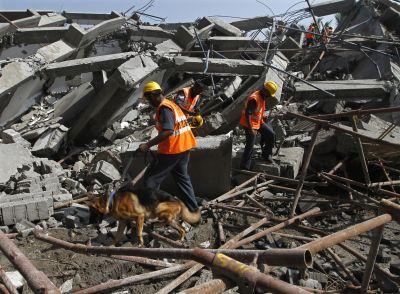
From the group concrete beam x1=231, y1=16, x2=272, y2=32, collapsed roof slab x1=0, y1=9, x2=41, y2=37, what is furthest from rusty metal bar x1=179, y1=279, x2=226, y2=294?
concrete beam x1=231, y1=16, x2=272, y2=32

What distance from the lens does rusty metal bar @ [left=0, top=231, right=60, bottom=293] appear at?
1557mm

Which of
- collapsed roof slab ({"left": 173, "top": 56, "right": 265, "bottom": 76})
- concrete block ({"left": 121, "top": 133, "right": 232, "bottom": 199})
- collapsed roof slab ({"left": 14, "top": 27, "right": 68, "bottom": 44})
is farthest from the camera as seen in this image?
collapsed roof slab ({"left": 14, "top": 27, "right": 68, "bottom": 44})

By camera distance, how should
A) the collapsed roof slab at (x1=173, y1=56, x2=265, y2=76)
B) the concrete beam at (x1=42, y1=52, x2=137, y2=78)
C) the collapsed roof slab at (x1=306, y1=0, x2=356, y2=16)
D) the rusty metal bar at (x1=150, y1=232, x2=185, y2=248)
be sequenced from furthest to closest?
the collapsed roof slab at (x1=306, y1=0, x2=356, y2=16), the collapsed roof slab at (x1=173, y1=56, x2=265, y2=76), the concrete beam at (x1=42, y1=52, x2=137, y2=78), the rusty metal bar at (x1=150, y1=232, x2=185, y2=248)

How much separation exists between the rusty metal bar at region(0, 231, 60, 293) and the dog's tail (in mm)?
3658

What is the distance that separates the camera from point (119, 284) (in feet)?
11.6

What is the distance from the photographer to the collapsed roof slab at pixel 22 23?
11859 millimetres

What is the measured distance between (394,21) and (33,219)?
1327 centimetres

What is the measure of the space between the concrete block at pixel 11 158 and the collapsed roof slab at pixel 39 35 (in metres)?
4.85

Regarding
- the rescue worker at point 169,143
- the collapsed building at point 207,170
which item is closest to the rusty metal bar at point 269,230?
the collapsed building at point 207,170

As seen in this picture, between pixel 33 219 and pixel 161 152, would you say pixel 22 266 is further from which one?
pixel 33 219

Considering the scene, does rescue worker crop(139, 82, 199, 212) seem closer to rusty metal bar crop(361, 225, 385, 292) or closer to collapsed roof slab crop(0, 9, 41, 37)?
rusty metal bar crop(361, 225, 385, 292)

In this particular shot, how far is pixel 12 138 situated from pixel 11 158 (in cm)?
83

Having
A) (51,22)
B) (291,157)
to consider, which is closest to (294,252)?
(291,157)

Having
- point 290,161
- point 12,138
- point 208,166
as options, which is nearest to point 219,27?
point 290,161
